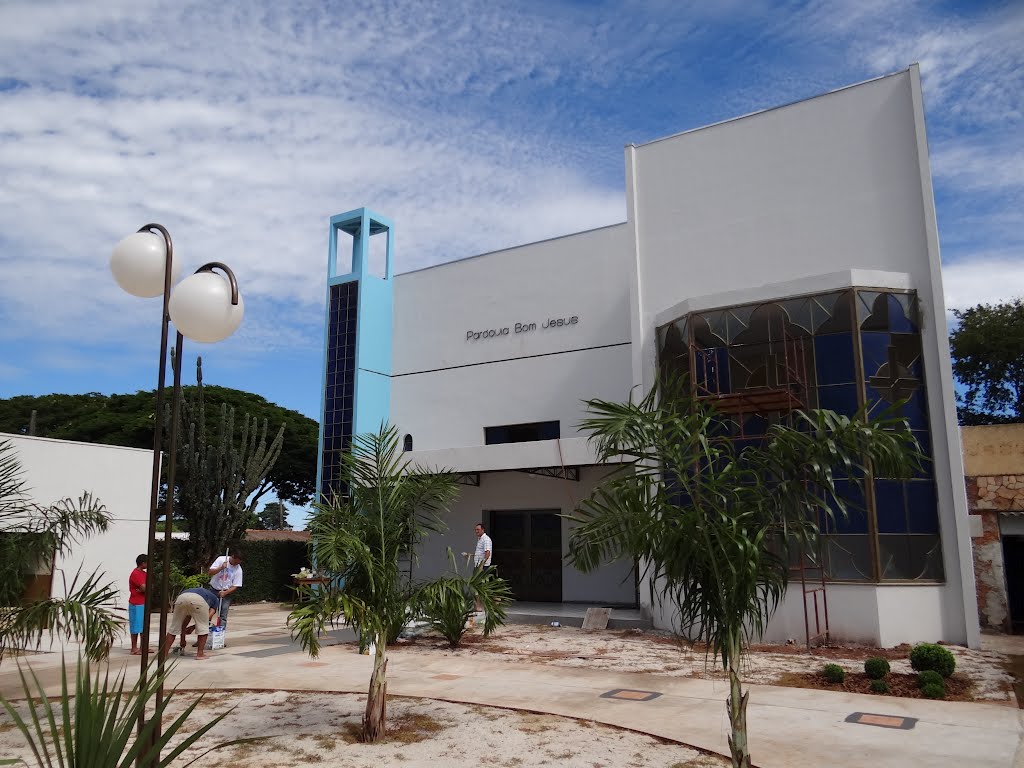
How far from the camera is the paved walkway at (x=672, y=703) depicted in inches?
247

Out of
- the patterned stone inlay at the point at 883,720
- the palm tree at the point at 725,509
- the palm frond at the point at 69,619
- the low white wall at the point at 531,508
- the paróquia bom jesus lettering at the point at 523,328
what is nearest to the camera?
the palm tree at the point at 725,509

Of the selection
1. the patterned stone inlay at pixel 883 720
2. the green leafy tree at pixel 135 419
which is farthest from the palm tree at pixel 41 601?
the green leafy tree at pixel 135 419

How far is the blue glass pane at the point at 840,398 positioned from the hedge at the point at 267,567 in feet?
46.1

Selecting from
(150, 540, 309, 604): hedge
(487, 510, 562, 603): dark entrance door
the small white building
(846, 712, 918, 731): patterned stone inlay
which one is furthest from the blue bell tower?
(846, 712, 918, 731): patterned stone inlay

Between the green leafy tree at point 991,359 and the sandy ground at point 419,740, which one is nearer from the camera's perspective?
the sandy ground at point 419,740

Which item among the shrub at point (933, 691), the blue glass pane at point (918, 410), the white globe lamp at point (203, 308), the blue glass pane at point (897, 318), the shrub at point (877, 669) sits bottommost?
the shrub at point (933, 691)

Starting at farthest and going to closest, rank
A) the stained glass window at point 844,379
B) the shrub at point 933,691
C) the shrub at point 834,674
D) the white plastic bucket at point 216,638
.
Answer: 1. the stained glass window at point 844,379
2. the white plastic bucket at point 216,638
3. the shrub at point 834,674
4. the shrub at point 933,691

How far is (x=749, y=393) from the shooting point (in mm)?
12609

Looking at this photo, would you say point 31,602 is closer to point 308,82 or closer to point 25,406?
point 308,82

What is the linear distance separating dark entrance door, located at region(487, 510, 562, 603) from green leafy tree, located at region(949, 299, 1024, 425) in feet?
62.0

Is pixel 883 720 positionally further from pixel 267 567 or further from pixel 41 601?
pixel 267 567

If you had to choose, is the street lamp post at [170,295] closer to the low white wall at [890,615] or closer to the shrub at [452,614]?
the shrub at [452,614]

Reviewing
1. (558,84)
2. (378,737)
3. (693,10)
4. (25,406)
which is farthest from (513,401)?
(25,406)

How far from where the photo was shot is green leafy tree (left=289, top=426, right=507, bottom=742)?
6809 millimetres
